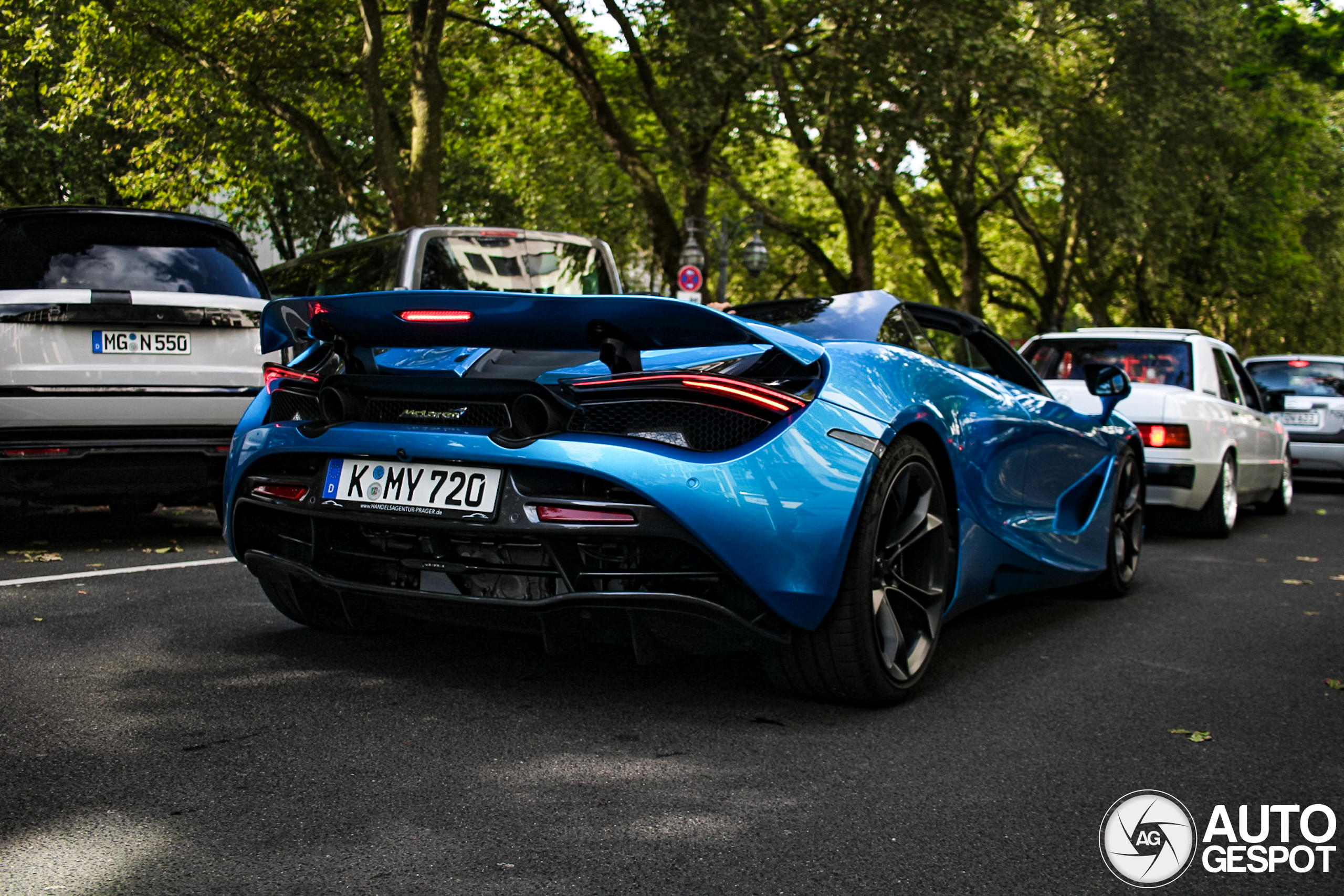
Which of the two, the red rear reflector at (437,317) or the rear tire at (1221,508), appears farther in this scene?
the rear tire at (1221,508)

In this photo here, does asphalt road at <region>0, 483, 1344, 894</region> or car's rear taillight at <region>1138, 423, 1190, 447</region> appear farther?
car's rear taillight at <region>1138, 423, 1190, 447</region>

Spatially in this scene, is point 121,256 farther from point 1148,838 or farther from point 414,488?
point 1148,838

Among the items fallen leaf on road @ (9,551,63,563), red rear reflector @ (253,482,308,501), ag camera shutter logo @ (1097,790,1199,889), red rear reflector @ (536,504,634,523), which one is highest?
red rear reflector @ (536,504,634,523)

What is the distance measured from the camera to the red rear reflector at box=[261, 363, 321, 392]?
13.0 feet

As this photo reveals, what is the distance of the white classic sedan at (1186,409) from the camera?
28.5ft

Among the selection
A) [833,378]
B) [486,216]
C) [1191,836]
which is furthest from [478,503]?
[486,216]

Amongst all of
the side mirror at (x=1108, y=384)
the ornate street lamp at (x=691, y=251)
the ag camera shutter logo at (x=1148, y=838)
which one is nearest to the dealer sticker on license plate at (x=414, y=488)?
the ag camera shutter logo at (x=1148, y=838)

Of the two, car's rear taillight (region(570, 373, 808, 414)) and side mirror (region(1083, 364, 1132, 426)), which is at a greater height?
car's rear taillight (region(570, 373, 808, 414))

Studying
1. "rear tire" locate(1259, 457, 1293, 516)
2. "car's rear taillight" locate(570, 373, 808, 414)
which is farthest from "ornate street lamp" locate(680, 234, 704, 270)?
"car's rear taillight" locate(570, 373, 808, 414)

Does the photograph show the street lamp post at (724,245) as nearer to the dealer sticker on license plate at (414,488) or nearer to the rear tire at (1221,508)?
the rear tire at (1221,508)

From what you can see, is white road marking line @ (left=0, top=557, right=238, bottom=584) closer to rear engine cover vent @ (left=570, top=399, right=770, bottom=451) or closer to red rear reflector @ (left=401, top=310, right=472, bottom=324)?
red rear reflector @ (left=401, top=310, right=472, bottom=324)

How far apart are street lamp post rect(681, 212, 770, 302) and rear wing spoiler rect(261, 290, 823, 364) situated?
52.3ft

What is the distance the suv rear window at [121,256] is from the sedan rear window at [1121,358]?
18.6 ft

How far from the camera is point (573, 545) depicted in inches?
132
